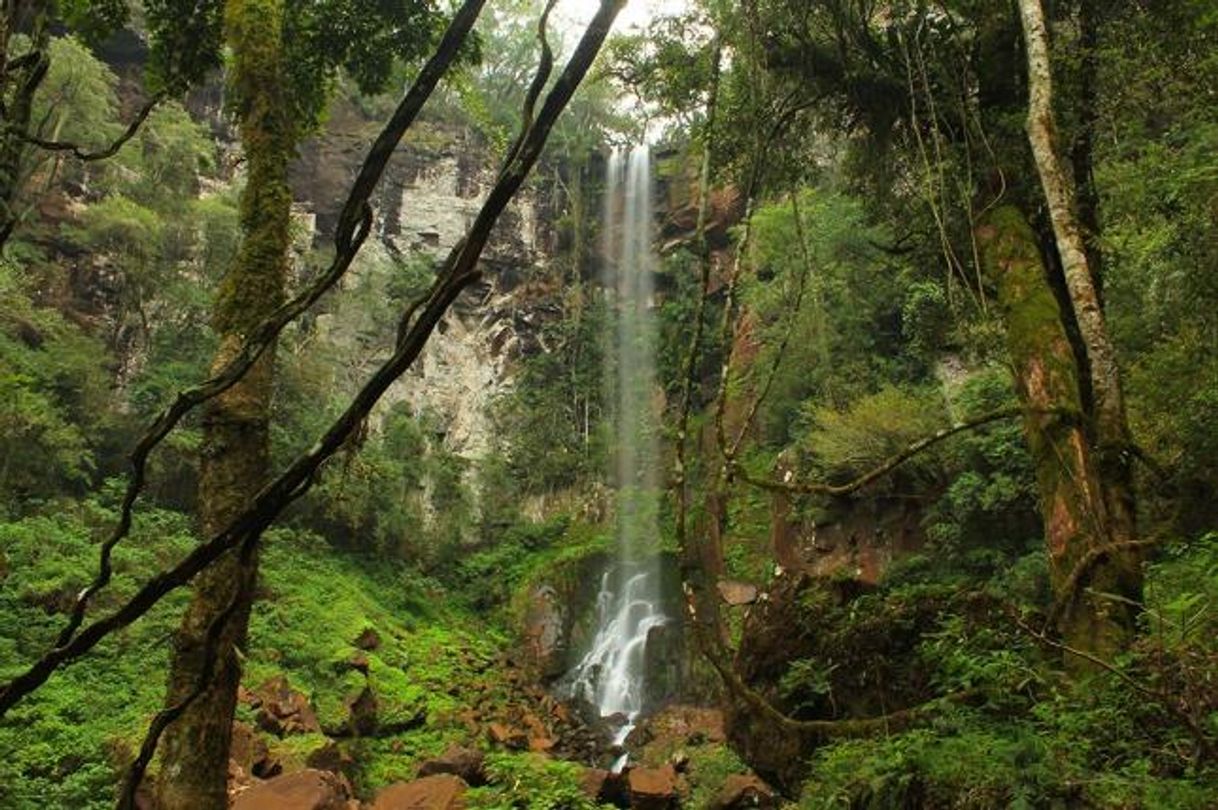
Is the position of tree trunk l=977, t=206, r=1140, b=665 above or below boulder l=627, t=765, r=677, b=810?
above

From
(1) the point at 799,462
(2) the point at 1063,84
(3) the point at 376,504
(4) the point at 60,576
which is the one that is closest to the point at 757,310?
(1) the point at 799,462

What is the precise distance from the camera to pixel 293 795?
285 inches

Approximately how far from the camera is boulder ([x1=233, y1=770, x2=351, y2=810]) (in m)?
7.06

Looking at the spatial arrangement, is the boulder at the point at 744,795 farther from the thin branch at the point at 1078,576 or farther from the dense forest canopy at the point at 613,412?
the thin branch at the point at 1078,576

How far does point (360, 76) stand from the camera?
559 cm

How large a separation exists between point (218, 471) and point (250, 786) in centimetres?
569

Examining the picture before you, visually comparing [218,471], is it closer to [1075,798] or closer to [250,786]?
[1075,798]

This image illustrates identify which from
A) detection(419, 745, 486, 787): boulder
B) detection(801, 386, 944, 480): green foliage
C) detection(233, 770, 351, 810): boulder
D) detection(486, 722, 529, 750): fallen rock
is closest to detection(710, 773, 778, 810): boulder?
detection(419, 745, 486, 787): boulder

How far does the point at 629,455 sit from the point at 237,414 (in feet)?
67.5

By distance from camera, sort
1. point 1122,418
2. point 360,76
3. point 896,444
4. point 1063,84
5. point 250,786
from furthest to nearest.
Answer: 1. point 896,444
2. point 250,786
3. point 1063,84
4. point 360,76
5. point 1122,418

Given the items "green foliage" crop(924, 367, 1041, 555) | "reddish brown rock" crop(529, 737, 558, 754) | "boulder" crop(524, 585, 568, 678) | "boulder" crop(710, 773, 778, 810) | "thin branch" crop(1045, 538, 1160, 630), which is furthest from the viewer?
"boulder" crop(524, 585, 568, 678)

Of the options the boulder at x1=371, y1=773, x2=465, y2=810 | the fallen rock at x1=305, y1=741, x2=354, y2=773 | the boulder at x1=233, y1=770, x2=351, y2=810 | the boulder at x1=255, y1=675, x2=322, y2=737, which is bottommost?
the fallen rock at x1=305, y1=741, x2=354, y2=773

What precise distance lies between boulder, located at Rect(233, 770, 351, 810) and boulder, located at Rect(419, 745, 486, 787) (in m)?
2.18

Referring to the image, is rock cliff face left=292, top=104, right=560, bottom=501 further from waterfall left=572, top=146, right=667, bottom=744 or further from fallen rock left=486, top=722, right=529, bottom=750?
fallen rock left=486, top=722, right=529, bottom=750
